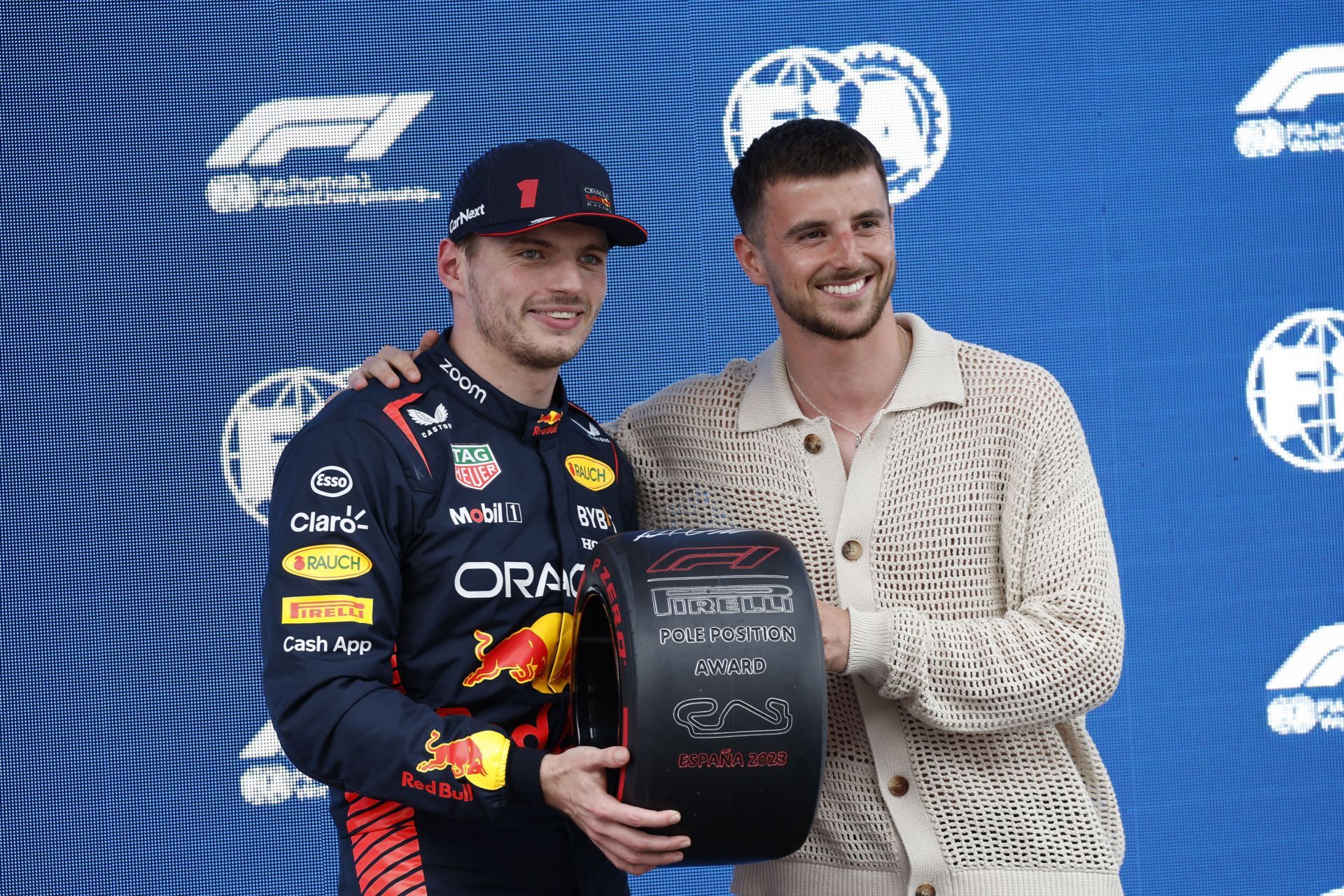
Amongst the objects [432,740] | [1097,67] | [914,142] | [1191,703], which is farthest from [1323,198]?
[432,740]

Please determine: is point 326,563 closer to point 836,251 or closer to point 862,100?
point 836,251

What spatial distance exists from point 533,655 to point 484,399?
0.33 m

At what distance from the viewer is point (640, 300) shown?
2.91 meters

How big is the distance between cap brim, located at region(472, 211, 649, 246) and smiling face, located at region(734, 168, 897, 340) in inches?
7.8

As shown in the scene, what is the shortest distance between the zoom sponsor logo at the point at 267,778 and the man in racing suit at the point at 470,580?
134 cm

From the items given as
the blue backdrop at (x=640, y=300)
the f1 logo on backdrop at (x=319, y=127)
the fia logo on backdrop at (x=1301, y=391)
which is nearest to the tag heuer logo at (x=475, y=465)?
the blue backdrop at (x=640, y=300)

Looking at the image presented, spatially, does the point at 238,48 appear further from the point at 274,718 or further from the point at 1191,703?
the point at 1191,703

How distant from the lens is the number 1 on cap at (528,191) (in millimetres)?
1577

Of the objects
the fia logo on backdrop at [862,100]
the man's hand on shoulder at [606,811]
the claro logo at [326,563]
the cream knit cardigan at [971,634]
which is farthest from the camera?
the fia logo on backdrop at [862,100]

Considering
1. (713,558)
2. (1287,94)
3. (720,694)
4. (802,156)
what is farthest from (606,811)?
(1287,94)

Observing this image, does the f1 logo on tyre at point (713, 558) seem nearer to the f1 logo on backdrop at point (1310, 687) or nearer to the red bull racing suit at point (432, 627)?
the red bull racing suit at point (432, 627)

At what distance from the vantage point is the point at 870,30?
290 cm

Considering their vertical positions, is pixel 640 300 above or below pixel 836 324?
above

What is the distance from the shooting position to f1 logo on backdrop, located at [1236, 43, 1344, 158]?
9.78 ft
